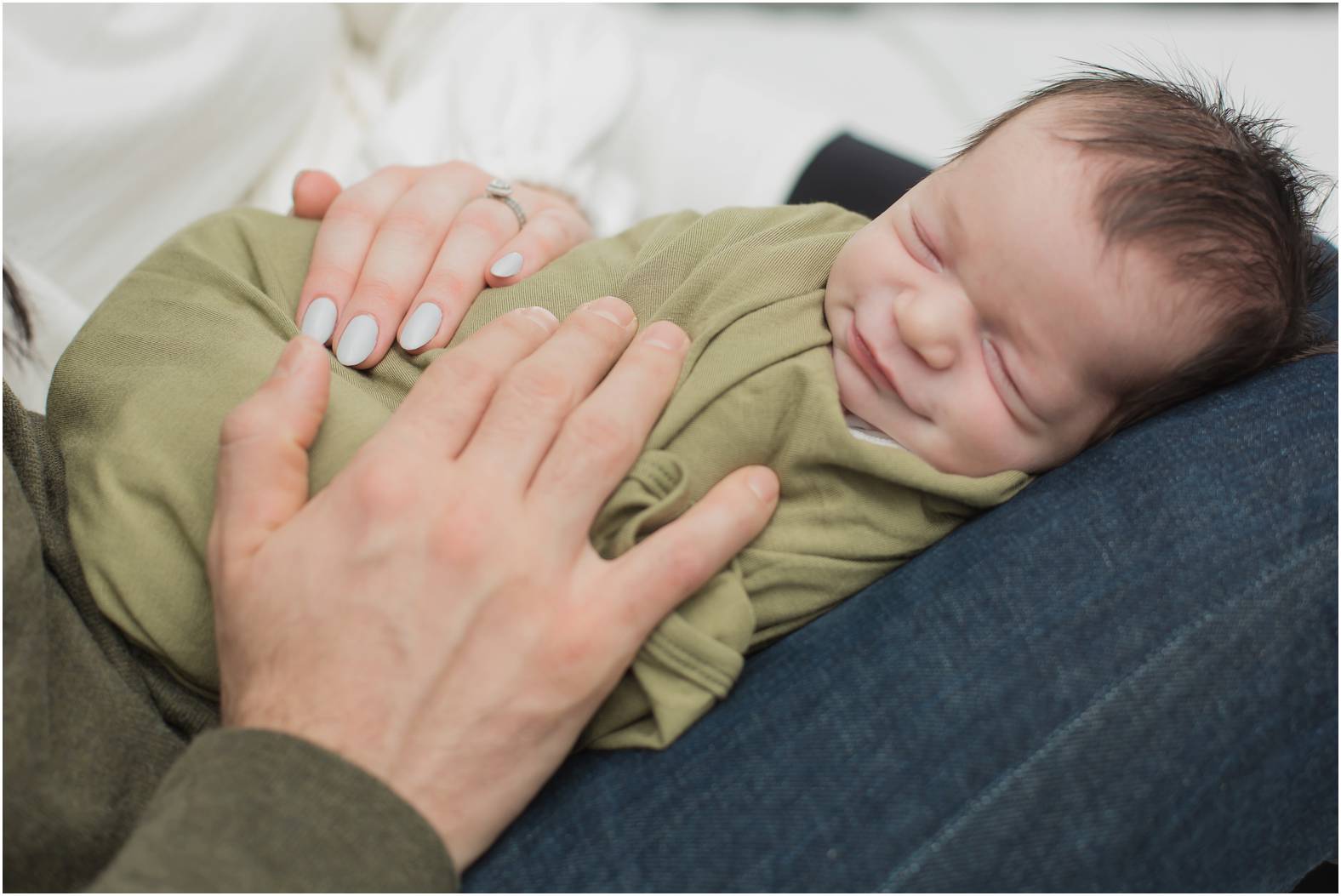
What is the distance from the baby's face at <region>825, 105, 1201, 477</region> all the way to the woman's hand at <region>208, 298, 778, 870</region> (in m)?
0.22

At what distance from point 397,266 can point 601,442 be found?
0.37 meters

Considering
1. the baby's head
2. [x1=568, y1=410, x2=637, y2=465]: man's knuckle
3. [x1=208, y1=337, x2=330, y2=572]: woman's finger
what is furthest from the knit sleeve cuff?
the baby's head

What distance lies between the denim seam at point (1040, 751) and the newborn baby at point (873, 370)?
0.16 meters

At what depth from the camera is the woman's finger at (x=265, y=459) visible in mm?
614

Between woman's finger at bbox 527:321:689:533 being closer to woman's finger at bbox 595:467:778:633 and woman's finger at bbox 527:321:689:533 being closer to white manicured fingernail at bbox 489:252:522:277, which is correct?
woman's finger at bbox 595:467:778:633

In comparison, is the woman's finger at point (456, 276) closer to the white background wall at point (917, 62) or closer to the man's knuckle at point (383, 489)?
the man's knuckle at point (383, 489)

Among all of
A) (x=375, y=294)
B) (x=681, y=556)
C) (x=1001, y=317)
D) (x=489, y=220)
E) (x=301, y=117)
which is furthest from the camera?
(x=301, y=117)

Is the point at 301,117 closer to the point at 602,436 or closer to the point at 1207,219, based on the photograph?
the point at 602,436

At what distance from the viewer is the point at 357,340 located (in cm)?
82

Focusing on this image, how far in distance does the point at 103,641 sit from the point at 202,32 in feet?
2.55

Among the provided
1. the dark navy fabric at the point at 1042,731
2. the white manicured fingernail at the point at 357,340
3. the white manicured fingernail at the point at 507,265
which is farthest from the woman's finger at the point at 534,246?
the dark navy fabric at the point at 1042,731

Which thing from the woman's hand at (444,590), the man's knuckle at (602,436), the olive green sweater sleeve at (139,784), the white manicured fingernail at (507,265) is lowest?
the olive green sweater sleeve at (139,784)

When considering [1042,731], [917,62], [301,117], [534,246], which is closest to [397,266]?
[534,246]

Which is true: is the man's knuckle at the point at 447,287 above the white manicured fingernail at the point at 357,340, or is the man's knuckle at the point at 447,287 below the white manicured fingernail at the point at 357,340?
above
